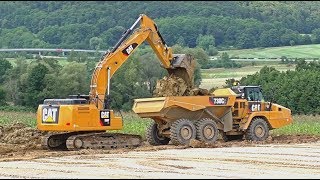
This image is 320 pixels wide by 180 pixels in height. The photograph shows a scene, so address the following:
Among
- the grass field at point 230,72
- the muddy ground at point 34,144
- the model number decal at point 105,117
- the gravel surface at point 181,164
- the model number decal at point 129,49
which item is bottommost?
the gravel surface at point 181,164

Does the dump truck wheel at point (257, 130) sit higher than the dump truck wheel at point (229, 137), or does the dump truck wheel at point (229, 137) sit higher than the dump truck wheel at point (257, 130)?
the dump truck wheel at point (257, 130)

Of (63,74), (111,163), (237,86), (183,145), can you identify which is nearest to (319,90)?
(63,74)

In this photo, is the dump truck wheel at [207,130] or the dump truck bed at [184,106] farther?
the dump truck wheel at [207,130]

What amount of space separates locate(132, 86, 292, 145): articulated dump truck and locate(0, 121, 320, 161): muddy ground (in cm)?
46

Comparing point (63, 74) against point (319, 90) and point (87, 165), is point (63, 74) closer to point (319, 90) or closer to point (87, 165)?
point (319, 90)

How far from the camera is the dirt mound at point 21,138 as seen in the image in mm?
34312

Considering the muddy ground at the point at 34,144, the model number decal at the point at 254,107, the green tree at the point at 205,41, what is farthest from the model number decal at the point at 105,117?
the green tree at the point at 205,41

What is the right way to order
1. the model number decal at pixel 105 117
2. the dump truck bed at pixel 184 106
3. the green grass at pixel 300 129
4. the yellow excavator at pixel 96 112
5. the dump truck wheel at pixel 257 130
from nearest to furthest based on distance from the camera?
the yellow excavator at pixel 96 112
the model number decal at pixel 105 117
the dump truck bed at pixel 184 106
the dump truck wheel at pixel 257 130
the green grass at pixel 300 129

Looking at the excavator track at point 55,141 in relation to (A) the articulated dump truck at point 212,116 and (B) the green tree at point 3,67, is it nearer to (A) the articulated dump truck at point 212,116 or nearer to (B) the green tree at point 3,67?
(A) the articulated dump truck at point 212,116

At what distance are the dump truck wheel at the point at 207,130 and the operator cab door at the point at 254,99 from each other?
249 centimetres

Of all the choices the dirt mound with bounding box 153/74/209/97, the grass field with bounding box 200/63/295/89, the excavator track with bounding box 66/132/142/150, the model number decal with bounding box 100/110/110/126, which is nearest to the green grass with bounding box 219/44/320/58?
the grass field with bounding box 200/63/295/89

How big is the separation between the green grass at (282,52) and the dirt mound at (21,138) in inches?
2522

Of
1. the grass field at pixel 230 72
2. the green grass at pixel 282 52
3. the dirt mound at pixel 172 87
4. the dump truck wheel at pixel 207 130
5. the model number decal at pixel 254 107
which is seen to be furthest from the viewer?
the green grass at pixel 282 52

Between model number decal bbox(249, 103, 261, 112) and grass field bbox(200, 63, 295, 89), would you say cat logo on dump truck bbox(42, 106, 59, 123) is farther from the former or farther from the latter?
grass field bbox(200, 63, 295, 89)
